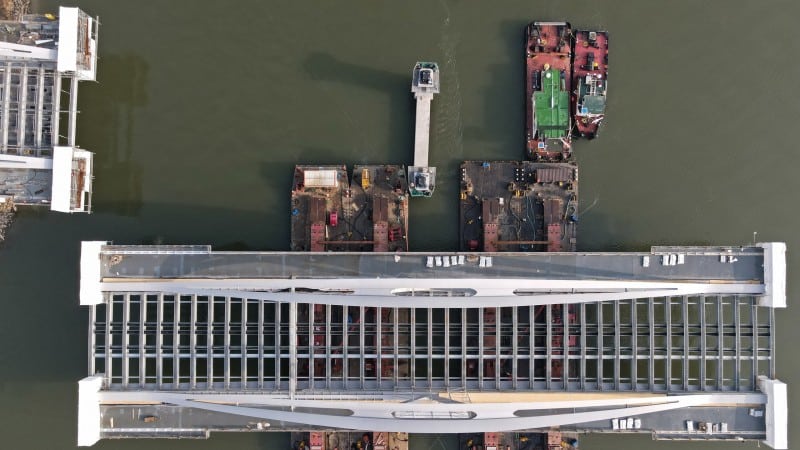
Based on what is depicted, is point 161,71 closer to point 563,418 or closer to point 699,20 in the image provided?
point 563,418

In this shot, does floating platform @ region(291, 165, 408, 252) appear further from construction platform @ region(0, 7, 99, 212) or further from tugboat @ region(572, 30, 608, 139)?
construction platform @ region(0, 7, 99, 212)

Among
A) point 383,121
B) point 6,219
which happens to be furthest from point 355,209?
point 6,219

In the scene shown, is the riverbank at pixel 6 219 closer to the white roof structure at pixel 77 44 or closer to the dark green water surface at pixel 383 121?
the dark green water surface at pixel 383 121

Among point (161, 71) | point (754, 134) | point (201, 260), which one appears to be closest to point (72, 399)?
point (201, 260)

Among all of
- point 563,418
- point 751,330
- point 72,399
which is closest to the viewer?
point 563,418

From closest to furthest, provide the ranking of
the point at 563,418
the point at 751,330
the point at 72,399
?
the point at 563,418, the point at 751,330, the point at 72,399

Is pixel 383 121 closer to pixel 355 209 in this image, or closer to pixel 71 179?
pixel 355 209
